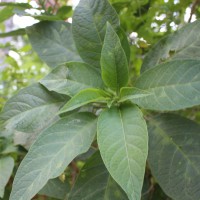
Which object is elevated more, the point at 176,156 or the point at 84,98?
the point at 84,98

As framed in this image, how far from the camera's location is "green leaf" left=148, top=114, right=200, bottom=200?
594 mm

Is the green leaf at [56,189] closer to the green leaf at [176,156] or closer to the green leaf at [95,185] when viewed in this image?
the green leaf at [95,185]

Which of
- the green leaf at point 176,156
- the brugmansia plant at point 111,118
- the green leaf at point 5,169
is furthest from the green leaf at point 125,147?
the green leaf at point 5,169

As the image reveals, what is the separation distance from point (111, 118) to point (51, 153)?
0.11m

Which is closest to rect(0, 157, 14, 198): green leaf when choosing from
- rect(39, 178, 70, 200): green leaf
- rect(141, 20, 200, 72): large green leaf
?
rect(39, 178, 70, 200): green leaf

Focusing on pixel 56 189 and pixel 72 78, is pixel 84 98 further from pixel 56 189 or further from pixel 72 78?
pixel 56 189

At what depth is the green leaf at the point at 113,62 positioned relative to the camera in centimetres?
57

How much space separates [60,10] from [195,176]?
520mm

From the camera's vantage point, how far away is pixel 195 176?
0.59 m

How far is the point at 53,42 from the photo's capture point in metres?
0.78

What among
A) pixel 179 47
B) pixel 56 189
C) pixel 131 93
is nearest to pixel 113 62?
pixel 131 93

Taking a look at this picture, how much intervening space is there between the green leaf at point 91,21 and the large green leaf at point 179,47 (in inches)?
4.3

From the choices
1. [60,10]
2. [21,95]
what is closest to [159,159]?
[21,95]

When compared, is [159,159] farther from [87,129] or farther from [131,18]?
[131,18]
